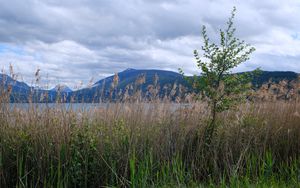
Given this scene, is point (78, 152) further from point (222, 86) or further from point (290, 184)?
point (290, 184)

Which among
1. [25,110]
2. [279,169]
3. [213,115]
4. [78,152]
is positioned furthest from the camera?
[213,115]

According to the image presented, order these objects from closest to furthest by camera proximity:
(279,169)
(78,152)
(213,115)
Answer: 1. (78,152)
2. (279,169)
3. (213,115)

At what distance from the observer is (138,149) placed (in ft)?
17.7

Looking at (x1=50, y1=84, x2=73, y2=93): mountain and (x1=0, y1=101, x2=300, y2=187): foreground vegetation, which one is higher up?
(x1=50, y1=84, x2=73, y2=93): mountain

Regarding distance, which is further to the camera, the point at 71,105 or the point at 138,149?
the point at 71,105

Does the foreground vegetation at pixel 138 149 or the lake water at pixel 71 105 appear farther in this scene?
the lake water at pixel 71 105

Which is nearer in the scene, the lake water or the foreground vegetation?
the foreground vegetation

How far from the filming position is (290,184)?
5.24 meters

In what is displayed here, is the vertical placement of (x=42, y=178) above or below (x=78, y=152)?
below

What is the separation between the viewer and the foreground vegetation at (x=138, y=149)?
4988 millimetres

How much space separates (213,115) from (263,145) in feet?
3.38

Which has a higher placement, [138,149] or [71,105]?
[71,105]

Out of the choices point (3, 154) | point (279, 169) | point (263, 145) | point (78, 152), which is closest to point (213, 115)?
point (263, 145)

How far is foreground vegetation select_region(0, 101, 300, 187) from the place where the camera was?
499 centimetres
